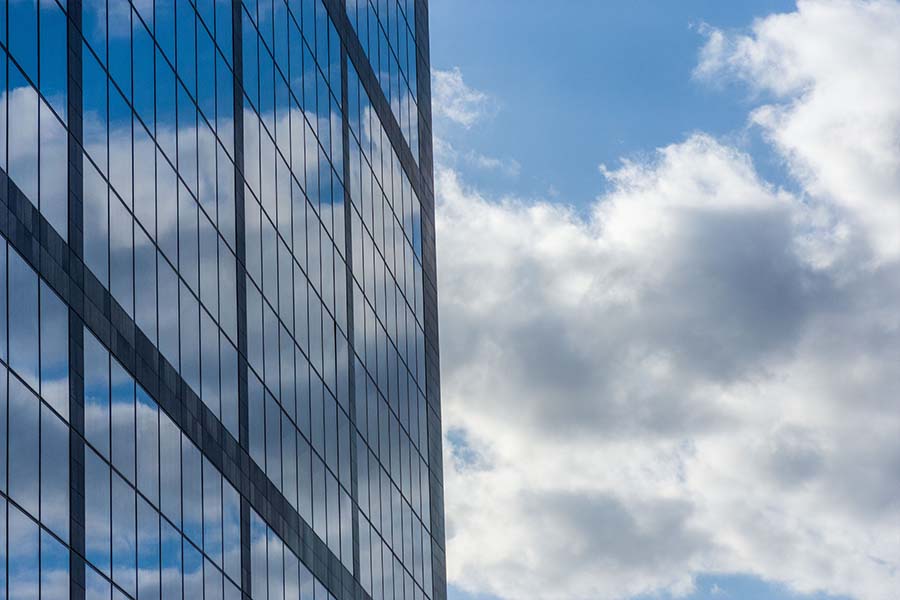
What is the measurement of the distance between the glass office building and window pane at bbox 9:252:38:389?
72mm

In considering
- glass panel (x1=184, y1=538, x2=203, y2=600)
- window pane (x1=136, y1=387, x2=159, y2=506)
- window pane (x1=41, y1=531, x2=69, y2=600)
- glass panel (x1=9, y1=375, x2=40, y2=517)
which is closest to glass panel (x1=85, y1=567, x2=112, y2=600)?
window pane (x1=41, y1=531, x2=69, y2=600)

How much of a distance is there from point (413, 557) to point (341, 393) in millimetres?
13529

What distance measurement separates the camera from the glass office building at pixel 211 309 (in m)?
39.8

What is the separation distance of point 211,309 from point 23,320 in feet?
46.1

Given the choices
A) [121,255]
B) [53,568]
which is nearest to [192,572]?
[121,255]

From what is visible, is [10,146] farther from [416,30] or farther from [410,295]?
[416,30]

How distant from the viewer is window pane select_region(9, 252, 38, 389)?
125ft

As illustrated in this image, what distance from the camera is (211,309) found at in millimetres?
52562

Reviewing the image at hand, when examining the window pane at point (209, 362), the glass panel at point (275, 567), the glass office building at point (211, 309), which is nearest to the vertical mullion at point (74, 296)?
the glass office building at point (211, 309)

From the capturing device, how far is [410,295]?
8175 centimetres

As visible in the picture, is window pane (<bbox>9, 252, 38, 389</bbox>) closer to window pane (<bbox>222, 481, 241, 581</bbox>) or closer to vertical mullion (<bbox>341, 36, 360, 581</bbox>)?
window pane (<bbox>222, 481, 241, 581</bbox>)

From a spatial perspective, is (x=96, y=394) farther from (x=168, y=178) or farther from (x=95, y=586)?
(x=168, y=178)

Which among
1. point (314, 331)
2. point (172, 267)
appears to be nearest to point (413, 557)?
point (314, 331)

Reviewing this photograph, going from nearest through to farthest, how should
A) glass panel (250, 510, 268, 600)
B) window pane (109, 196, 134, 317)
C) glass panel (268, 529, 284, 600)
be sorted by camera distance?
1. window pane (109, 196, 134, 317)
2. glass panel (250, 510, 268, 600)
3. glass panel (268, 529, 284, 600)
